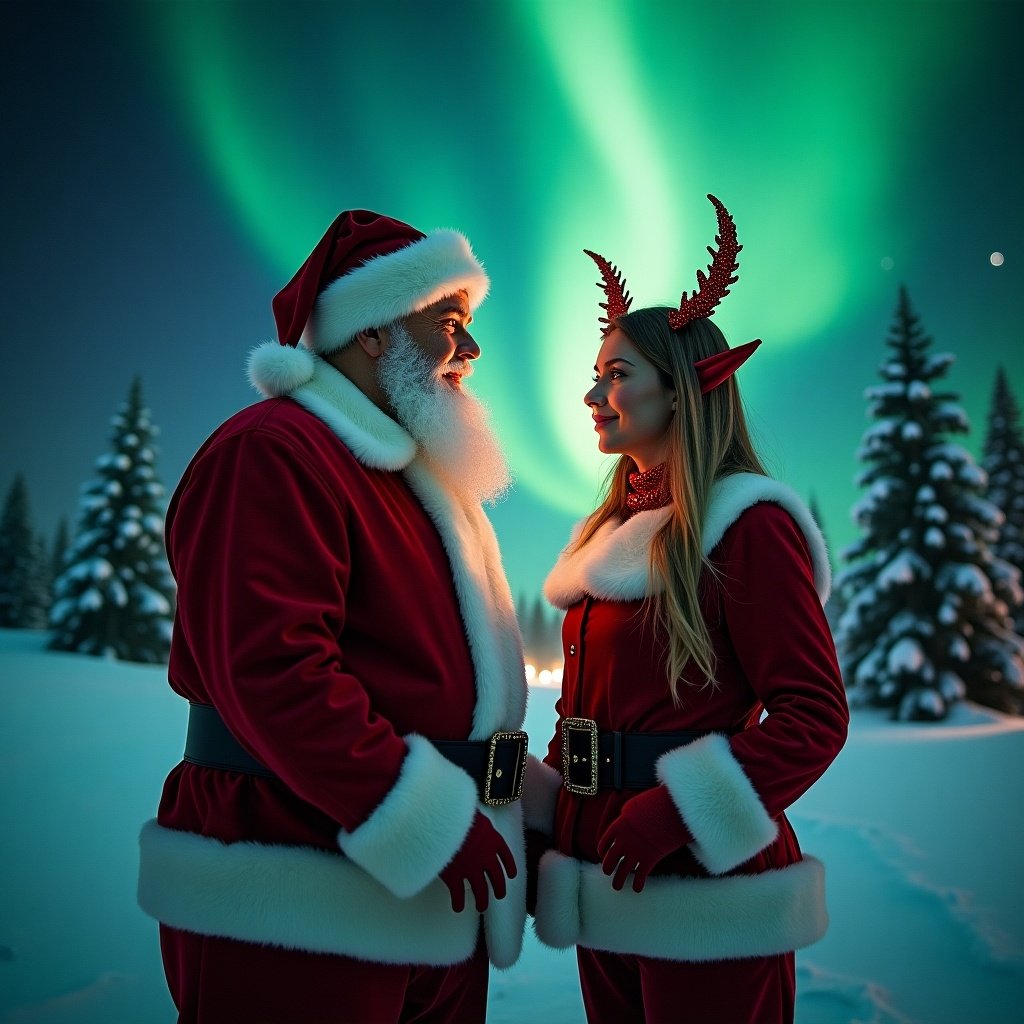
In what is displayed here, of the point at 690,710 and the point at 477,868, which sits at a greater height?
the point at 690,710

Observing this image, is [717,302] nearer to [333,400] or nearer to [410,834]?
[333,400]

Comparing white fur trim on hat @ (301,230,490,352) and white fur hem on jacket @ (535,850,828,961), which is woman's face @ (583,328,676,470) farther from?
white fur hem on jacket @ (535,850,828,961)

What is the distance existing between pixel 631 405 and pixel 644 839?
94 cm

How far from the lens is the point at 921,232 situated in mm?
6844

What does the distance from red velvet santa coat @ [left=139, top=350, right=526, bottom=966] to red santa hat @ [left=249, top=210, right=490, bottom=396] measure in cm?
23

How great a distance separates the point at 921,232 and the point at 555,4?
3439mm

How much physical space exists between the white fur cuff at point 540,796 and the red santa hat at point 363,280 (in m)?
1.04

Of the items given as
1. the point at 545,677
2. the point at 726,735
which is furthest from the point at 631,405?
the point at 545,677

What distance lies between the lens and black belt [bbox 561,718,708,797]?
1680 millimetres

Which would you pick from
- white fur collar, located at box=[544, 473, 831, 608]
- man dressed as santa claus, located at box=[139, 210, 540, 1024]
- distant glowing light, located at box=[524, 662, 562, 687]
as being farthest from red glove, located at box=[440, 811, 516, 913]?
distant glowing light, located at box=[524, 662, 562, 687]

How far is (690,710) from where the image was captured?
1695mm

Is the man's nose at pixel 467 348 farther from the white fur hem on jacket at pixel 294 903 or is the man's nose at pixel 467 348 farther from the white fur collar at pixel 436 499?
the white fur hem on jacket at pixel 294 903

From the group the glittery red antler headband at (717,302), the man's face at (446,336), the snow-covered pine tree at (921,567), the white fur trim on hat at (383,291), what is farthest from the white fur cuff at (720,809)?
the snow-covered pine tree at (921,567)

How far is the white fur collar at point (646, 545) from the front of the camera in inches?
68.3
